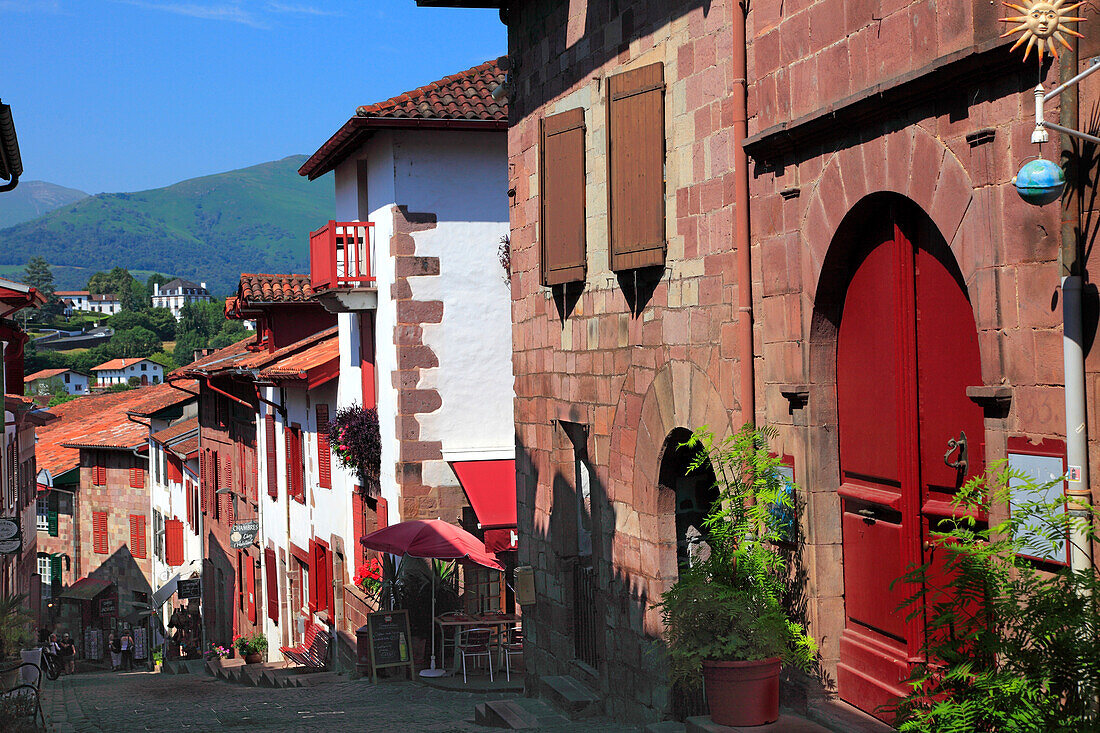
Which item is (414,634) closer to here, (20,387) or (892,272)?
(20,387)

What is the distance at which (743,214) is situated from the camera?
762cm

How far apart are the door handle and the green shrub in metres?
0.37

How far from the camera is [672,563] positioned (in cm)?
903

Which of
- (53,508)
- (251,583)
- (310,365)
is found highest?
(310,365)

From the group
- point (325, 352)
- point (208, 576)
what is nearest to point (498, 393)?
point (325, 352)

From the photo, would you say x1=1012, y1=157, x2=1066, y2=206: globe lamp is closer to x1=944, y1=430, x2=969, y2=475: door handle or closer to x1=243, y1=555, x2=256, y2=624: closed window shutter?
x1=944, y1=430, x2=969, y2=475: door handle

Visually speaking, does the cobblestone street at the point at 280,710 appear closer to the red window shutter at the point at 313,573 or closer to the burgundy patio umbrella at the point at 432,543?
the burgundy patio umbrella at the point at 432,543

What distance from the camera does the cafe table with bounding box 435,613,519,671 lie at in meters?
15.3

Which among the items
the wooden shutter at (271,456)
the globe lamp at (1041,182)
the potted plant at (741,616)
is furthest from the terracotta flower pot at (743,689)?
the wooden shutter at (271,456)

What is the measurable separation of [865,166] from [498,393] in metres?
11.2

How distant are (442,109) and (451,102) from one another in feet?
0.98

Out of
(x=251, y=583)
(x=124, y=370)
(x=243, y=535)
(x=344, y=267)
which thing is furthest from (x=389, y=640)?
(x=124, y=370)

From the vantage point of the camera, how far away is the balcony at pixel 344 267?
1791 cm

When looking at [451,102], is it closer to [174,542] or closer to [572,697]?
[572,697]
